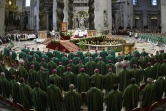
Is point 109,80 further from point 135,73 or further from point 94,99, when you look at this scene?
point 94,99

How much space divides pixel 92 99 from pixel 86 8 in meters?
39.7

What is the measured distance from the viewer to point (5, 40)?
108 ft

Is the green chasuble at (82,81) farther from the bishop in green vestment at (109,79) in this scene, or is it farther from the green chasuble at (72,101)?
the green chasuble at (72,101)

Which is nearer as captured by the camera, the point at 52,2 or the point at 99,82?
the point at 99,82

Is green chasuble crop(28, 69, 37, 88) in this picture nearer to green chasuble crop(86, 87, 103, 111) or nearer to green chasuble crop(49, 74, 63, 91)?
green chasuble crop(49, 74, 63, 91)

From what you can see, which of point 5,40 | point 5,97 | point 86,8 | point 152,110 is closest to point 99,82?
point 152,110

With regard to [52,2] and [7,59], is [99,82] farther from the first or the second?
[52,2]

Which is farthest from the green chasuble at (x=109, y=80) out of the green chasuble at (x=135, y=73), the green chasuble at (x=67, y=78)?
the green chasuble at (x=67, y=78)

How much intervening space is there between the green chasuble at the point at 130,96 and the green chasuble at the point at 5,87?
13.0 ft

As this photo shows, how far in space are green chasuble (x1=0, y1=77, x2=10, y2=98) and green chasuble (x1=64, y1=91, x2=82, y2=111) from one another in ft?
8.42

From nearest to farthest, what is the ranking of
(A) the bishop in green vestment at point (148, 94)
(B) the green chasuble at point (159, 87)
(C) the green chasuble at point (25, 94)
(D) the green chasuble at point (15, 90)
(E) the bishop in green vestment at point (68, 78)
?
(A) the bishop in green vestment at point (148, 94)
(C) the green chasuble at point (25, 94)
(B) the green chasuble at point (159, 87)
(D) the green chasuble at point (15, 90)
(E) the bishop in green vestment at point (68, 78)

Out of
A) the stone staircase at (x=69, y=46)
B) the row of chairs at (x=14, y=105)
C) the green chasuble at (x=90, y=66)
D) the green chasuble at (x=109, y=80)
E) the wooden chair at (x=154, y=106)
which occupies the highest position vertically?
the stone staircase at (x=69, y=46)

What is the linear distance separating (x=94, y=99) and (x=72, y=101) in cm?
63

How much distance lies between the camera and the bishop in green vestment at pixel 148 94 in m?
7.59
